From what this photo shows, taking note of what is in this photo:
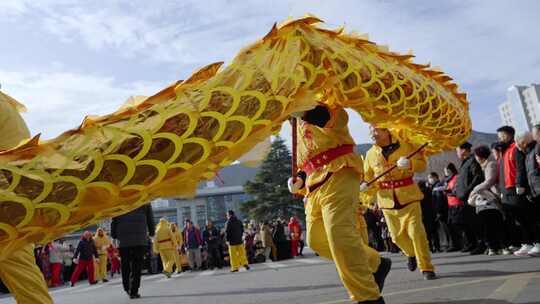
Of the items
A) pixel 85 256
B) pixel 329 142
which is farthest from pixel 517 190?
pixel 85 256

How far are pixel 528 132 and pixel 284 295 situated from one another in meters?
4.26

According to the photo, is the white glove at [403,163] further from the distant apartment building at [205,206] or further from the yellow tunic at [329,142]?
the distant apartment building at [205,206]

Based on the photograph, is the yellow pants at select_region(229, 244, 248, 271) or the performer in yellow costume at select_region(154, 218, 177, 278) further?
the performer in yellow costume at select_region(154, 218, 177, 278)

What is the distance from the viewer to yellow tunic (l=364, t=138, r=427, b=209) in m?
6.30

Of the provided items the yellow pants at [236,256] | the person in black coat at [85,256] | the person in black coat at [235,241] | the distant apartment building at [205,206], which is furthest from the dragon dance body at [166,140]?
the distant apartment building at [205,206]

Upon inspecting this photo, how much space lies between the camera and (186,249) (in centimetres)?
2017

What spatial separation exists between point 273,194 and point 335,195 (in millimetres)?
50063


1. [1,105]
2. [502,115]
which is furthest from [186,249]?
[502,115]

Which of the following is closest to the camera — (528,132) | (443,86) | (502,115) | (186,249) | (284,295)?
(443,86)

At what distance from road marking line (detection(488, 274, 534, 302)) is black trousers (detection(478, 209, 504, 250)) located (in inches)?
136

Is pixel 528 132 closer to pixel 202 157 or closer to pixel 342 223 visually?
pixel 342 223

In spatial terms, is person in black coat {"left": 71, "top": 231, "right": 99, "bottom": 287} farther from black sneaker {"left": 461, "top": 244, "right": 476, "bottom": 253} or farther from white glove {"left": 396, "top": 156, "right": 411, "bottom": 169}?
white glove {"left": 396, "top": 156, "right": 411, "bottom": 169}

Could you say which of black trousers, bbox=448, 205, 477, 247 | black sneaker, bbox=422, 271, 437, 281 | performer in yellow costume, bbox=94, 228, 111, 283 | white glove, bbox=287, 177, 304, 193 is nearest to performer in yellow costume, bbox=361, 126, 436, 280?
black sneaker, bbox=422, 271, 437, 281

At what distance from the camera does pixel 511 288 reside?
4.46 m
